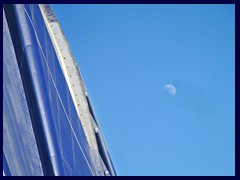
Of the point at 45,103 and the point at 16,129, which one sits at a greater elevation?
the point at 45,103

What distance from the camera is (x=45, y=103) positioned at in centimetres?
240

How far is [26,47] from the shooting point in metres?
2.62

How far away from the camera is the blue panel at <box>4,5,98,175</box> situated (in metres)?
2.26

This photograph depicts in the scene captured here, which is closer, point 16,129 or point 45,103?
point 16,129

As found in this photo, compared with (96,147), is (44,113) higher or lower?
lower

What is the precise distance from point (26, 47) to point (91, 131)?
5.03 ft

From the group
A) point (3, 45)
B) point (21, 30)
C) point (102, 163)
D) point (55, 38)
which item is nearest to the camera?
point (3, 45)

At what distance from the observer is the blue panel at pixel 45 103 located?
2.26m
